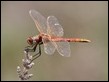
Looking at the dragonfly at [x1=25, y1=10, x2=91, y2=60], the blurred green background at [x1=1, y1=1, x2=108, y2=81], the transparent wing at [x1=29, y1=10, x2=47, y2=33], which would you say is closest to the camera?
the dragonfly at [x1=25, y1=10, x2=91, y2=60]

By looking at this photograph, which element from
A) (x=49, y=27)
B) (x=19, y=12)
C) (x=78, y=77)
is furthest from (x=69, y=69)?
(x=49, y=27)

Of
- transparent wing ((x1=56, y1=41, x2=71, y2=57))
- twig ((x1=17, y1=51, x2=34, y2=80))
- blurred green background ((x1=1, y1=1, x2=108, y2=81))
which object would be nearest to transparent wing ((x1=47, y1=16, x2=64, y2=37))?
transparent wing ((x1=56, y1=41, x2=71, y2=57))

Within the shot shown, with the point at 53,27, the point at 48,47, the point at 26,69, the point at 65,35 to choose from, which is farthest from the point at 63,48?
the point at 65,35

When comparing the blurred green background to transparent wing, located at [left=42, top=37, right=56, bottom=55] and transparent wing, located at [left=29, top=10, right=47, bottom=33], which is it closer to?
transparent wing, located at [left=29, top=10, right=47, bottom=33]

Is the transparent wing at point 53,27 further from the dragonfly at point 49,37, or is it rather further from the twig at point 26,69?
the twig at point 26,69

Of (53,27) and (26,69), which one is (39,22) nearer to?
(53,27)

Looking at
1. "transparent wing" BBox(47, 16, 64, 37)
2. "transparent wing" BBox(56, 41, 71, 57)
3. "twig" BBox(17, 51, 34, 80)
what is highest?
"transparent wing" BBox(47, 16, 64, 37)
